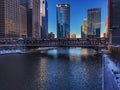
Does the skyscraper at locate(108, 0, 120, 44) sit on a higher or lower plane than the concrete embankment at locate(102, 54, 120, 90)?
higher

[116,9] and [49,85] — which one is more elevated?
[116,9]

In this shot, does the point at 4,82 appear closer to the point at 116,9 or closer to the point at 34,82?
the point at 34,82

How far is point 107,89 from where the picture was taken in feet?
102

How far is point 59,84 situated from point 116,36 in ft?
381

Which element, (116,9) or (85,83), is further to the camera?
(116,9)

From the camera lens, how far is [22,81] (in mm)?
45188

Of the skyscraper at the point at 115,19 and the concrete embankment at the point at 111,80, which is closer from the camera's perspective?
the concrete embankment at the point at 111,80

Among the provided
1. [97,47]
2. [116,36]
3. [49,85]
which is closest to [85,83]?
[49,85]

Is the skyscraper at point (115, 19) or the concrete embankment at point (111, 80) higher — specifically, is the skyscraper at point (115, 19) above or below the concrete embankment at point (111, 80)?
above

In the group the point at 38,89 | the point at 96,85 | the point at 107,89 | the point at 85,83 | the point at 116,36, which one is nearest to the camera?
the point at 107,89

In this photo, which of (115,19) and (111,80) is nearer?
(111,80)

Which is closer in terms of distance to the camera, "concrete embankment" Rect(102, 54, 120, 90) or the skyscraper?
Result: "concrete embankment" Rect(102, 54, 120, 90)

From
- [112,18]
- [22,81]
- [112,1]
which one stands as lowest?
[22,81]

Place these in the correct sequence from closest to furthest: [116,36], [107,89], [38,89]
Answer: [107,89], [38,89], [116,36]
